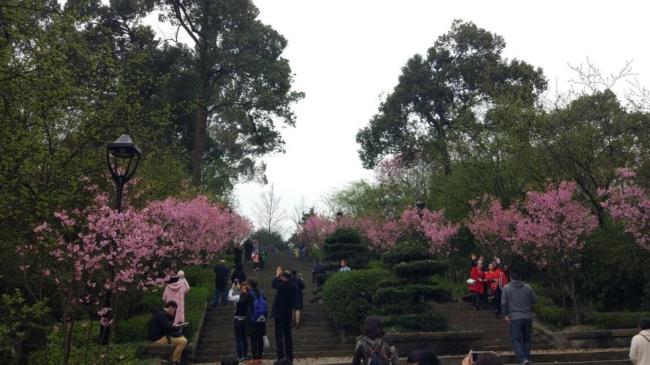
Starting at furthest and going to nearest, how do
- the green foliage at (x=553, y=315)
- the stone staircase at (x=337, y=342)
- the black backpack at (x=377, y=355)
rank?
1. the green foliage at (x=553, y=315)
2. the stone staircase at (x=337, y=342)
3. the black backpack at (x=377, y=355)

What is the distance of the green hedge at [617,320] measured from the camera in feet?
52.6

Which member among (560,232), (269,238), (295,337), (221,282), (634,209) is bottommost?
(295,337)

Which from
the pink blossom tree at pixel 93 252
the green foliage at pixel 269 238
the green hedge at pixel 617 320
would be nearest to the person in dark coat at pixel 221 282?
the pink blossom tree at pixel 93 252

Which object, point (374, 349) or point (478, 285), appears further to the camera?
point (478, 285)

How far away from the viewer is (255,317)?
486 inches

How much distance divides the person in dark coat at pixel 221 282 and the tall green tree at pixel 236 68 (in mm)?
Result: 13054

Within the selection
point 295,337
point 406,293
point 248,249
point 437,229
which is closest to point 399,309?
point 406,293

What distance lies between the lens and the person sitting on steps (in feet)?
37.2

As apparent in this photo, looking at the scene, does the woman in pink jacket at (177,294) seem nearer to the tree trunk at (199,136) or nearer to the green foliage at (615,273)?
the green foliage at (615,273)

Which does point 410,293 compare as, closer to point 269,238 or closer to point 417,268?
point 417,268

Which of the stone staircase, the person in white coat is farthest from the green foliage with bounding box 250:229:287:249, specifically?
the person in white coat

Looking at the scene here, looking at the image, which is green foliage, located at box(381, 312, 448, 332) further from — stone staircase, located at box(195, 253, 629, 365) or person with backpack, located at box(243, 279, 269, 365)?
person with backpack, located at box(243, 279, 269, 365)

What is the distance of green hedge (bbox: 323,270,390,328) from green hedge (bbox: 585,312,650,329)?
19.6 ft

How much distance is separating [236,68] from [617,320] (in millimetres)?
22792
